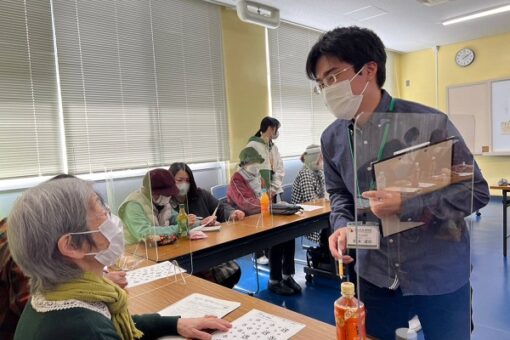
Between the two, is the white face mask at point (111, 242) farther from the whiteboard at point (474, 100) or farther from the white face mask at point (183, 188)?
the whiteboard at point (474, 100)

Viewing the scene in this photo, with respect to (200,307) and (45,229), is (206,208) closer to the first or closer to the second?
(200,307)

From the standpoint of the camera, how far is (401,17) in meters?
5.29

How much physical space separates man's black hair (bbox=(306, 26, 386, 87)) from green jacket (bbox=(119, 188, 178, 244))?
4.98ft

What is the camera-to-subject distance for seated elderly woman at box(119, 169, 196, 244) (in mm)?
2143

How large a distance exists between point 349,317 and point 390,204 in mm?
290

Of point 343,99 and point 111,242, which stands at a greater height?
point 343,99

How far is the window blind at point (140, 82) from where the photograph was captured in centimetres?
349

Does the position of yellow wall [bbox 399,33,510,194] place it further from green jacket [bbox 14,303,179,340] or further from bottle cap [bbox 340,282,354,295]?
green jacket [bbox 14,303,179,340]

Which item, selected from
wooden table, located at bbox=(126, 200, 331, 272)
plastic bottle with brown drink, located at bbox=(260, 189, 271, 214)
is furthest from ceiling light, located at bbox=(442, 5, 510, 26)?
plastic bottle with brown drink, located at bbox=(260, 189, 271, 214)

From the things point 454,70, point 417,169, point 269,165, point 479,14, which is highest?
point 479,14

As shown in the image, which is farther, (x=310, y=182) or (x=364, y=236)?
(x=310, y=182)

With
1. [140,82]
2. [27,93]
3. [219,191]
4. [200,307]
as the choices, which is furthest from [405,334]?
[140,82]

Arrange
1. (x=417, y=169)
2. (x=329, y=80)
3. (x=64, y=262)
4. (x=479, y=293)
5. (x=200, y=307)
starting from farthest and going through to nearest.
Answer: (x=479, y=293)
(x=200, y=307)
(x=329, y=80)
(x=64, y=262)
(x=417, y=169)

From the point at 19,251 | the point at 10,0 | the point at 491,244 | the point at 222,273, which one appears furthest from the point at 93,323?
the point at 491,244
